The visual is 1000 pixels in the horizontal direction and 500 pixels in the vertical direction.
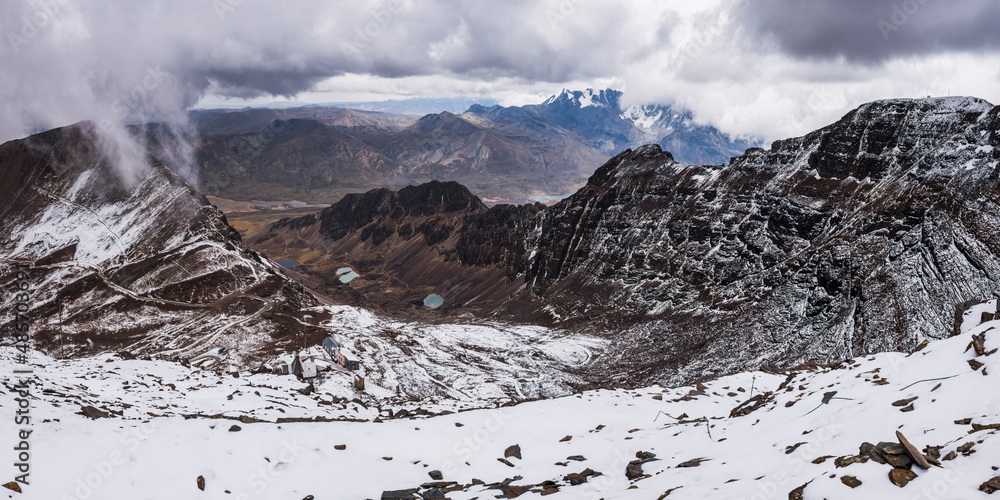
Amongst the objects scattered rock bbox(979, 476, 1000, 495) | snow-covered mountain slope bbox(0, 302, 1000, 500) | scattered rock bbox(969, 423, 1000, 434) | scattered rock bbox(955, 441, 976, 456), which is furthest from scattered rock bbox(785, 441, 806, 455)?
scattered rock bbox(979, 476, 1000, 495)

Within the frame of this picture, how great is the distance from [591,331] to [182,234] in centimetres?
10231

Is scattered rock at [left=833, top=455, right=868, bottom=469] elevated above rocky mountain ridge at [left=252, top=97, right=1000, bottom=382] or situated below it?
below

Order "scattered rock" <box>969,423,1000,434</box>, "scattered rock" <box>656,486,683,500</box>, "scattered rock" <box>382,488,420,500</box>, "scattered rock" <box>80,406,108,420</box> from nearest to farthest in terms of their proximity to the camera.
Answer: "scattered rock" <box>969,423,1000,434</box>
"scattered rock" <box>656,486,683,500</box>
"scattered rock" <box>382,488,420,500</box>
"scattered rock" <box>80,406,108,420</box>

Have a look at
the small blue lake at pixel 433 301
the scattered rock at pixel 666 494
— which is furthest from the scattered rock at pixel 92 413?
the small blue lake at pixel 433 301

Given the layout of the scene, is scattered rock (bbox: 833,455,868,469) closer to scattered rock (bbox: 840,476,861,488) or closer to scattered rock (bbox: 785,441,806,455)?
scattered rock (bbox: 840,476,861,488)

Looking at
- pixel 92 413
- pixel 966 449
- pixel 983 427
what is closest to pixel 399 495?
pixel 92 413

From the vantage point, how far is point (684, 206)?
10488cm

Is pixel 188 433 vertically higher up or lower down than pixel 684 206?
lower down

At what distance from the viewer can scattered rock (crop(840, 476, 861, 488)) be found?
1012 centimetres

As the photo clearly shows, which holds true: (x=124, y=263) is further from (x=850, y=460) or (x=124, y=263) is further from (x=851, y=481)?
(x=851, y=481)

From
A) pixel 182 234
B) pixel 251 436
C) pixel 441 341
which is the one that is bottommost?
pixel 251 436

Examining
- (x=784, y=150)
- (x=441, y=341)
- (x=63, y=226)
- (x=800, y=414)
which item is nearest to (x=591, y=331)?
(x=441, y=341)

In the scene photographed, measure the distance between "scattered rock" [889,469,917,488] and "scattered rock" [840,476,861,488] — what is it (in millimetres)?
607

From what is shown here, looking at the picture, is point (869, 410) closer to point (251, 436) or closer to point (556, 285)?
point (251, 436)
